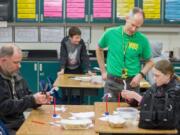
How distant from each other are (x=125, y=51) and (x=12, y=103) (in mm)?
1439

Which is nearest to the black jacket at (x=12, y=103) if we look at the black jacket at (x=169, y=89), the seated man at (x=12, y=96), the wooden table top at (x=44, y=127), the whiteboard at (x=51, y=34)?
the seated man at (x=12, y=96)

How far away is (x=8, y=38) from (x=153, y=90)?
5.35 m

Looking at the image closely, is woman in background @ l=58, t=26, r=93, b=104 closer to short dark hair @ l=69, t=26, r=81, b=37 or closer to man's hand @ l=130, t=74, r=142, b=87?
short dark hair @ l=69, t=26, r=81, b=37

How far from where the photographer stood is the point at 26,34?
27.2ft

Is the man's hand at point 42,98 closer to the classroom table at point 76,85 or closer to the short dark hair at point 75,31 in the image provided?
the classroom table at point 76,85

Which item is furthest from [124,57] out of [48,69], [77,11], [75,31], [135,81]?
[77,11]

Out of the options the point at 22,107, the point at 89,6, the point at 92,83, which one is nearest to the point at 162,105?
the point at 22,107

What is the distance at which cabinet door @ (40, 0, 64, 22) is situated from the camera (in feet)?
25.8

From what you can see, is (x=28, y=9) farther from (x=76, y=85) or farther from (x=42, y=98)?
(x=42, y=98)

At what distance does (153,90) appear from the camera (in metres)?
3.41

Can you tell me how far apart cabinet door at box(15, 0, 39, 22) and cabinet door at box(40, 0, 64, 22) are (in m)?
0.11

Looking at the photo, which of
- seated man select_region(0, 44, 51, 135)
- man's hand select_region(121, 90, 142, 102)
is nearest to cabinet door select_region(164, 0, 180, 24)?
man's hand select_region(121, 90, 142, 102)

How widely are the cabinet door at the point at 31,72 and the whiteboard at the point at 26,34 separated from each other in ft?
2.55

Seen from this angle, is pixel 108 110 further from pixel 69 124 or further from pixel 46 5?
pixel 46 5
